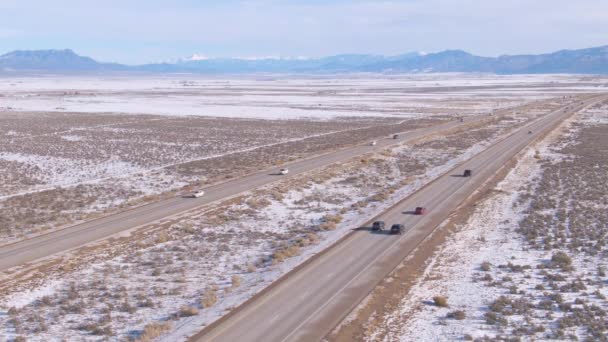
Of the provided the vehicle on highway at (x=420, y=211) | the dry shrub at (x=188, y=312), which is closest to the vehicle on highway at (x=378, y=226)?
the vehicle on highway at (x=420, y=211)

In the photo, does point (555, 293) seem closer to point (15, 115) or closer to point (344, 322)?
point (344, 322)

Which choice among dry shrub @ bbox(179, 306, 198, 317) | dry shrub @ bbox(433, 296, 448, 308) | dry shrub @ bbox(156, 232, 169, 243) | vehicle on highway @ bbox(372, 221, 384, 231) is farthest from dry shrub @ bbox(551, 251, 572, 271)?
dry shrub @ bbox(156, 232, 169, 243)

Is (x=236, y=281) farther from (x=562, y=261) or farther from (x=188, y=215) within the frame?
(x=562, y=261)

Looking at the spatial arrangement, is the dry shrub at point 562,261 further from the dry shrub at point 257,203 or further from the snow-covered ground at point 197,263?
the dry shrub at point 257,203

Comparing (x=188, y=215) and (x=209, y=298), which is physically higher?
(x=188, y=215)

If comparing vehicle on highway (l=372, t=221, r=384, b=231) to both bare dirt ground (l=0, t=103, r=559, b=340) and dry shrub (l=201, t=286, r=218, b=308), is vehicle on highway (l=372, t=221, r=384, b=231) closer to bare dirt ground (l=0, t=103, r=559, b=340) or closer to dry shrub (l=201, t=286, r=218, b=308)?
bare dirt ground (l=0, t=103, r=559, b=340)

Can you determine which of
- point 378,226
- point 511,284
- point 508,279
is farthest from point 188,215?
point 511,284
